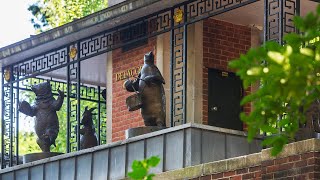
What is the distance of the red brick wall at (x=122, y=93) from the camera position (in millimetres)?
21547

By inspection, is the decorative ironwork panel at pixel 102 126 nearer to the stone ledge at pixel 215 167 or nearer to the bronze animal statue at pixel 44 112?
the bronze animal statue at pixel 44 112

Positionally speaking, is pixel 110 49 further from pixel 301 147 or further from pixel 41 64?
pixel 301 147

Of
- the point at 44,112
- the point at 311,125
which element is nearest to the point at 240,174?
the point at 311,125

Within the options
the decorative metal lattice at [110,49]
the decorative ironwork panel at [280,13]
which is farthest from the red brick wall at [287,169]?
the decorative metal lattice at [110,49]

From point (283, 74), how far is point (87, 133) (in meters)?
14.9

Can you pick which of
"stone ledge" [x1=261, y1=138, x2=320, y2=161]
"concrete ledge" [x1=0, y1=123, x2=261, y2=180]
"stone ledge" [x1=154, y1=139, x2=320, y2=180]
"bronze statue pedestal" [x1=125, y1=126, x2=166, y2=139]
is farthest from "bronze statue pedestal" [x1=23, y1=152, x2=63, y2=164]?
"stone ledge" [x1=261, y1=138, x2=320, y2=161]

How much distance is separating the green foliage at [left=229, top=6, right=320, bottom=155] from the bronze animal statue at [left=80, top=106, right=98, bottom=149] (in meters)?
13.9

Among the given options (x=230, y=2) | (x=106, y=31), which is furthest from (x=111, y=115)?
(x=230, y=2)

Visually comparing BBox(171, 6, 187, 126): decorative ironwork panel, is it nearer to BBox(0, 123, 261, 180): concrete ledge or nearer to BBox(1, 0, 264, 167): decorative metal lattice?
BBox(1, 0, 264, 167): decorative metal lattice

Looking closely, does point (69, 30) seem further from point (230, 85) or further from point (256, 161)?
point (256, 161)

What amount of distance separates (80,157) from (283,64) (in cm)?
1292

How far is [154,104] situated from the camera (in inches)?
764

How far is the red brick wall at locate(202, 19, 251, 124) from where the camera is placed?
20.8 meters

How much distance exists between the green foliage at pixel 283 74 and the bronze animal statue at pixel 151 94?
11.3 metres
